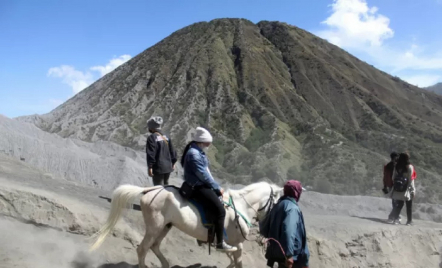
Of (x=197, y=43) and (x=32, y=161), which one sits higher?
(x=197, y=43)

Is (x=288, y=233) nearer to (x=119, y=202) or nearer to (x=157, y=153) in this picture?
(x=119, y=202)

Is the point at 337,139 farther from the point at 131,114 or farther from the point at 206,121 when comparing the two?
the point at 131,114

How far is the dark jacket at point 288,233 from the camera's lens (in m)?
4.36

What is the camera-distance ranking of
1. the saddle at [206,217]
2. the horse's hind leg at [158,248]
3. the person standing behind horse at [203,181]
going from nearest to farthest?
the person standing behind horse at [203,181] → the saddle at [206,217] → the horse's hind leg at [158,248]

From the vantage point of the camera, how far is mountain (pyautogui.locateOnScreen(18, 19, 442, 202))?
124ft

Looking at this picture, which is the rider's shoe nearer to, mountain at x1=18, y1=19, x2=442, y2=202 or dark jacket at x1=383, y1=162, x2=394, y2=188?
dark jacket at x1=383, y1=162, x2=394, y2=188

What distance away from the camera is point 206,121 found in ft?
153

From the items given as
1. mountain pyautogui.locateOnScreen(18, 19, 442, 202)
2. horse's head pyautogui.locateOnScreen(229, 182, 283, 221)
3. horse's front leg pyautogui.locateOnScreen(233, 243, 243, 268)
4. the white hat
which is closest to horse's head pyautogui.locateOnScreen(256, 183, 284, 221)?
horse's head pyautogui.locateOnScreen(229, 182, 283, 221)

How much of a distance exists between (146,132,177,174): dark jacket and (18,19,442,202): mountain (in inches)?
1001

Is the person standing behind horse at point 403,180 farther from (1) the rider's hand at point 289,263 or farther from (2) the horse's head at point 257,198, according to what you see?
(1) the rider's hand at point 289,263

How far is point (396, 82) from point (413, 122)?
19.2 m

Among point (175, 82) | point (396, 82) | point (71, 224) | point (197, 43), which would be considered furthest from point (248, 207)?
point (396, 82)

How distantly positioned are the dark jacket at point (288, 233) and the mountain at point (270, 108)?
26305 millimetres

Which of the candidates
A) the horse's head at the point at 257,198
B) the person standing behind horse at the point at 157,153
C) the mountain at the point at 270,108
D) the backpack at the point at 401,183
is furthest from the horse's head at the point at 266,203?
the mountain at the point at 270,108
